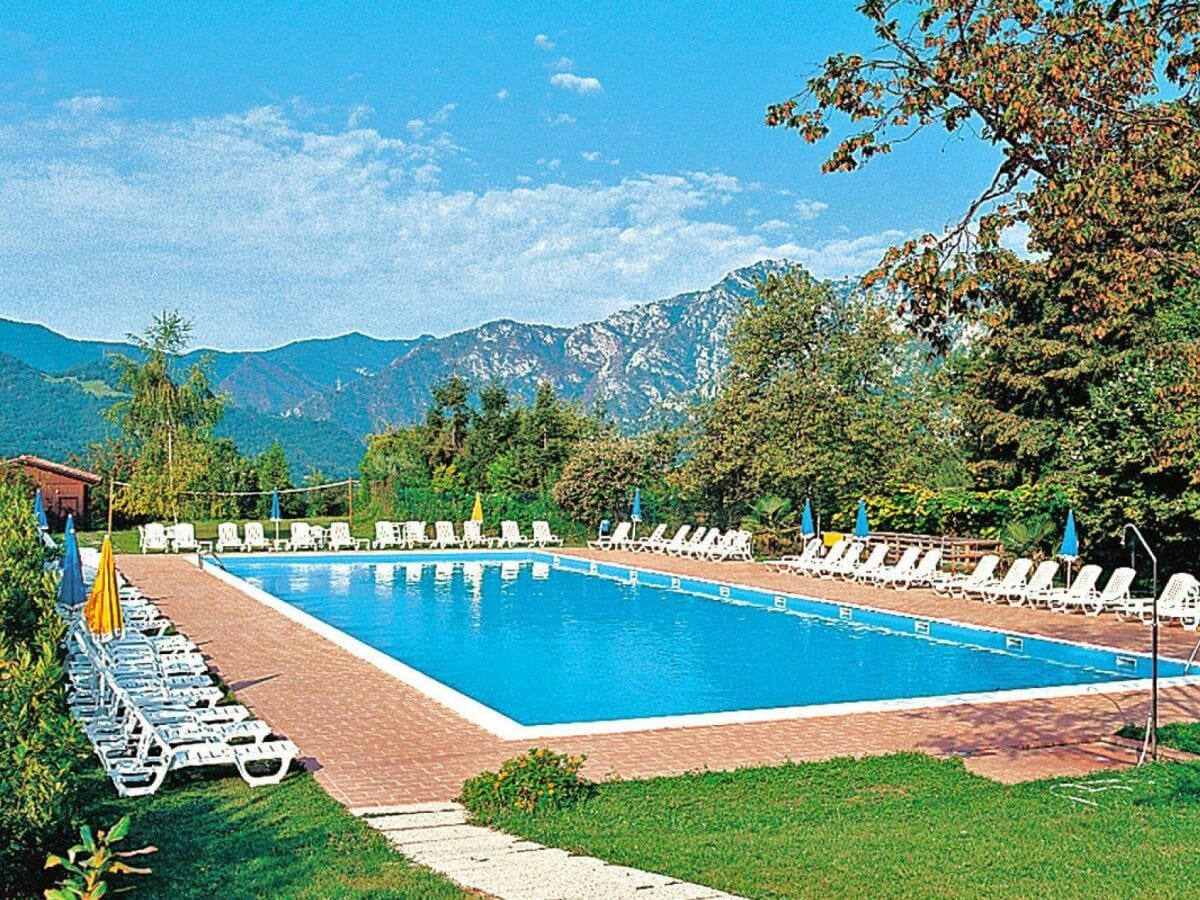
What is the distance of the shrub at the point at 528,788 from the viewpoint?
6531mm

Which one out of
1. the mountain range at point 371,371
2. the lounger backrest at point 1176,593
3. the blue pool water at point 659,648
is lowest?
the blue pool water at point 659,648

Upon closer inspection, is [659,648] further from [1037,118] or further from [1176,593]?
[1037,118]

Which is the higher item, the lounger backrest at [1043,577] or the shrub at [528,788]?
the lounger backrest at [1043,577]

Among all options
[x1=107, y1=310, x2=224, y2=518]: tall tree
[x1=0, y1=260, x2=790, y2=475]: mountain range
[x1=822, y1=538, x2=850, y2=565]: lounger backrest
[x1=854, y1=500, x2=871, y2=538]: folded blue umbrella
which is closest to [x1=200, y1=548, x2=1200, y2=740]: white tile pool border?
[x1=822, y1=538, x2=850, y2=565]: lounger backrest

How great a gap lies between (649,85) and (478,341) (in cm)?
8701

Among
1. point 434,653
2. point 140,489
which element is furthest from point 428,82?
point 434,653

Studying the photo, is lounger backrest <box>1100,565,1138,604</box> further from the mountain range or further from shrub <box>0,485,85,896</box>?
the mountain range

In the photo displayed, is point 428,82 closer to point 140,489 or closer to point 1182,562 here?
point 140,489

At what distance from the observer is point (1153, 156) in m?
6.39

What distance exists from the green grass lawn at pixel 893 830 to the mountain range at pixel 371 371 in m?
68.0

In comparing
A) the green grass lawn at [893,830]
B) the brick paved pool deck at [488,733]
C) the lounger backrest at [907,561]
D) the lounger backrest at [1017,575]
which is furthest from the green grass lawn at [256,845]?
the lounger backrest at [907,561]

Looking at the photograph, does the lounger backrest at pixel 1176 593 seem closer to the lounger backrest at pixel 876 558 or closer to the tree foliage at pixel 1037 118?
the lounger backrest at pixel 876 558

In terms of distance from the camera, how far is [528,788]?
6.57 metres

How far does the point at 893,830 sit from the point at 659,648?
9.22m
